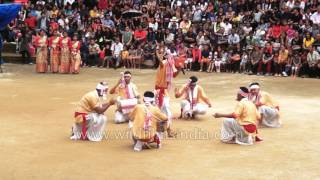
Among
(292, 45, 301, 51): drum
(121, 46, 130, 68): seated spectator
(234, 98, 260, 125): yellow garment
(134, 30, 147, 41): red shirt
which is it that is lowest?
(234, 98, 260, 125): yellow garment

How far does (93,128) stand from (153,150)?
113cm

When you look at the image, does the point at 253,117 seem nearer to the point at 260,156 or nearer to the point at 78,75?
the point at 260,156

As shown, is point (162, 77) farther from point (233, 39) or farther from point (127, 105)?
point (233, 39)

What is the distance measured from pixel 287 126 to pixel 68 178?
4.53 metres

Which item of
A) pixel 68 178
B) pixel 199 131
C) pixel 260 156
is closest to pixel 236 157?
pixel 260 156

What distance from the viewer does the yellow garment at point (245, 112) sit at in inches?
329

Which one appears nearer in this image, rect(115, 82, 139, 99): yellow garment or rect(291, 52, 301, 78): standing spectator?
rect(115, 82, 139, 99): yellow garment

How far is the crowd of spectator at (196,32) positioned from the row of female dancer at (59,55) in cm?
167

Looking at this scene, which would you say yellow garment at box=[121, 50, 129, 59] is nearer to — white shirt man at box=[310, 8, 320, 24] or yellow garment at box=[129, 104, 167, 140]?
white shirt man at box=[310, 8, 320, 24]

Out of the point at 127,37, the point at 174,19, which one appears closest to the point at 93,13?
the point at 127,37

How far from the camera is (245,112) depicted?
840 cm

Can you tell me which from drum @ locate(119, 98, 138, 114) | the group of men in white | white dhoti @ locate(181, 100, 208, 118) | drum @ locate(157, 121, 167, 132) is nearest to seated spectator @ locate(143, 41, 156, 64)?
white dhoti @ locate(181, 100, 208, 118)

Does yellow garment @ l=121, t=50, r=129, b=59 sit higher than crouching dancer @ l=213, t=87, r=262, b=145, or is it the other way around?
yellow garment @ l=121, t=50, r=129, b=59

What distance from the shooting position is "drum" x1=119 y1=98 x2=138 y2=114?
9.98 m
